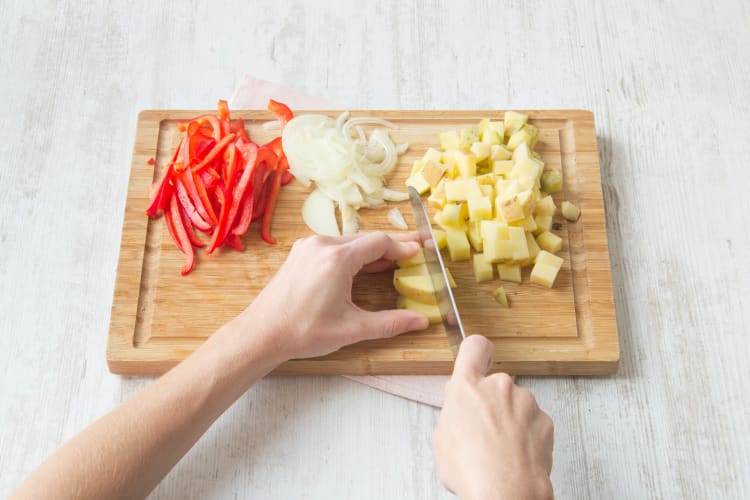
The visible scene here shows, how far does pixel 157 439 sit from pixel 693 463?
1473 millimetres

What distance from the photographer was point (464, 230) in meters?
2.36

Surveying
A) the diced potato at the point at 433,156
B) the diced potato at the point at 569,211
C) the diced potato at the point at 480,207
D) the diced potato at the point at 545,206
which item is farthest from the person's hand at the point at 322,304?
the diced potato at the point at 569,211

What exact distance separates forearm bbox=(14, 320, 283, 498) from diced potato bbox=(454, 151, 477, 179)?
32.0 inches

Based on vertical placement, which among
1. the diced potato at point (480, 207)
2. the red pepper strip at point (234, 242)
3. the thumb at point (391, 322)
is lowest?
the thumb at point (391, 322)

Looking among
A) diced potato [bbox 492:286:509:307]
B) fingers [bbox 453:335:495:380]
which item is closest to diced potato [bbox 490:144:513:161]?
diced potato [bbox 492:286:509:307]

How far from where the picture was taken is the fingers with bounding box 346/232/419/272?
7.22 feet

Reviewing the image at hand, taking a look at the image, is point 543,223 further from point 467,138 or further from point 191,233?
point 191,233

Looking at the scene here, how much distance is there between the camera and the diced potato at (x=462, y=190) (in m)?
2.34

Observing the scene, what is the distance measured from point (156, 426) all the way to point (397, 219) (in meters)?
0.98

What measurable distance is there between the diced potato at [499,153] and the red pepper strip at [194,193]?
91 cm

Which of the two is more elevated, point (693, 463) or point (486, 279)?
point (486, 279)

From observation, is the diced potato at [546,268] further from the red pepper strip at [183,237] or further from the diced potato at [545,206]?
the red pepper strip at [183,237]

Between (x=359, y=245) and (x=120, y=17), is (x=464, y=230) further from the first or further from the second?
(x=120, y=17)

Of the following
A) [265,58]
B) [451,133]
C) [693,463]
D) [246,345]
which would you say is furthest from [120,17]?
[693,463]
